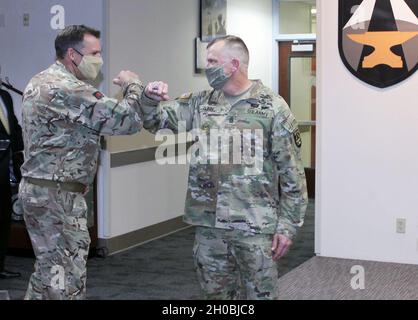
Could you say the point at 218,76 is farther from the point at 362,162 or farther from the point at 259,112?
the point at 362,162

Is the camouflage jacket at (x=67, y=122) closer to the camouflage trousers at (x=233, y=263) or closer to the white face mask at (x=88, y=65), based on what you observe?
the white face mask at (x=88, y=65)

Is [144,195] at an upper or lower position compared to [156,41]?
lower

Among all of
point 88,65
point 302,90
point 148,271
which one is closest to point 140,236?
point 148,271

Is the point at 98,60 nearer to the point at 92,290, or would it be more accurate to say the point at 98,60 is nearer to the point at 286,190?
the point at 286,190

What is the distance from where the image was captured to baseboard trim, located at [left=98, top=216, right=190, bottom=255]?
21.6ft

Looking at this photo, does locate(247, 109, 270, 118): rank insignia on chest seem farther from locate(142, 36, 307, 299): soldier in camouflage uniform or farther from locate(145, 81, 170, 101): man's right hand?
locate(145, 81, 170, 101): man's right hand

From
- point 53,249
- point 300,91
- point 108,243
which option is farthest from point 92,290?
point 300,91

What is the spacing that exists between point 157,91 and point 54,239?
2.90 feet

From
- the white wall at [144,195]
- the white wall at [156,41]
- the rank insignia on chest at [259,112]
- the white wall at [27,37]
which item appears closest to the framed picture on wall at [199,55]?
the white wall at [156,41]

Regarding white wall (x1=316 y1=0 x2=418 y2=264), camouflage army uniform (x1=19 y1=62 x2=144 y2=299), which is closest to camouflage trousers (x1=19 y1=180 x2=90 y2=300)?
camouflage army uniform (x1=19 y1=62 x2=144 y2=299)

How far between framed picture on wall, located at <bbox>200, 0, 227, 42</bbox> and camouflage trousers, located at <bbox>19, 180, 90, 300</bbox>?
484 centimetres

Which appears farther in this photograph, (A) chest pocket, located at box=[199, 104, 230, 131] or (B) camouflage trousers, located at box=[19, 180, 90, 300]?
(B) camouflage trousers, located at box=[19, 180, 90, 300]

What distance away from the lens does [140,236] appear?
704 cm

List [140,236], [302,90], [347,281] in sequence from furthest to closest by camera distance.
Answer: [302,90], [140,236], [347,281]
